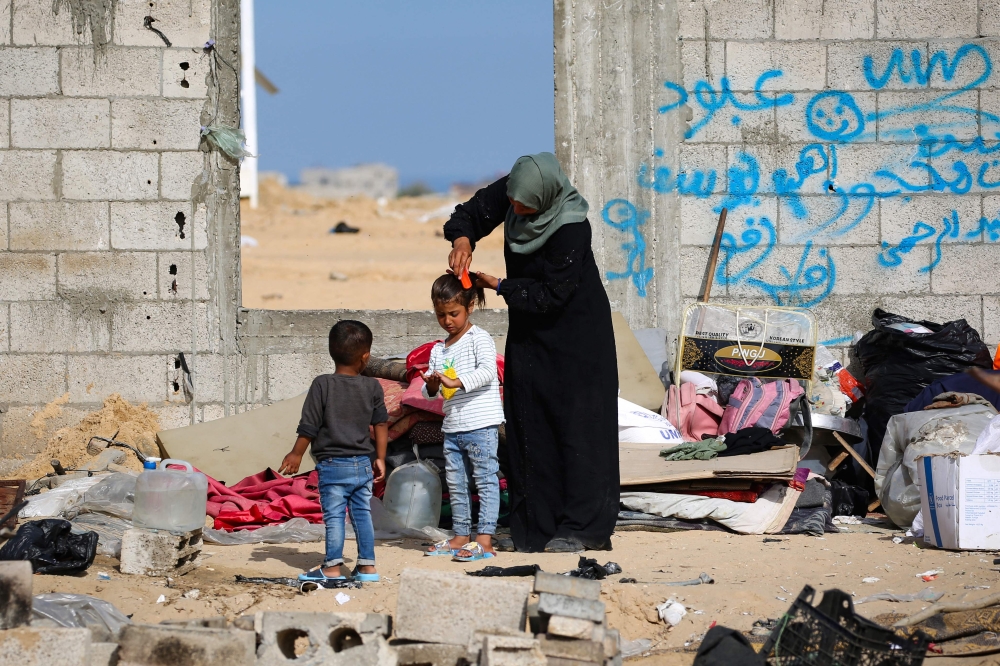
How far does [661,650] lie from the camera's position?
3.75 m

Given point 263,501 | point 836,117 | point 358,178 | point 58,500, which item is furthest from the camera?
point 358,178

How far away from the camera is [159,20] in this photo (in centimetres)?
679

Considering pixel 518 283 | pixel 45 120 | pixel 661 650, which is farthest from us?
pixel 45 120

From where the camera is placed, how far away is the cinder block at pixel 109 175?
269 inches

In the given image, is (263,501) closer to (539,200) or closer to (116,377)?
(116,377)

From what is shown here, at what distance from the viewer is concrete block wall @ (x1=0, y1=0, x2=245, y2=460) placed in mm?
6797

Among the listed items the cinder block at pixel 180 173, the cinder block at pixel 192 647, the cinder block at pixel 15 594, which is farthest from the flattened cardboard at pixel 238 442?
the cinder block at pixel 192 647

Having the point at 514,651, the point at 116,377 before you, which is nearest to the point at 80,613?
the point at 514,651

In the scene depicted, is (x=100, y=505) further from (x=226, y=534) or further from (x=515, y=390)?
(x=515, y=390)

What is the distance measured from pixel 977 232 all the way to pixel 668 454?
2769 millimetres

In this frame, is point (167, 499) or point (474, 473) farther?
point (474, 473)

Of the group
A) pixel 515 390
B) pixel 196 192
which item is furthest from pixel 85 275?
pixel 515 390

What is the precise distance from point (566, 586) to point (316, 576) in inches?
54.4

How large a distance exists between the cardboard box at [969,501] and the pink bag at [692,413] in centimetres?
158
